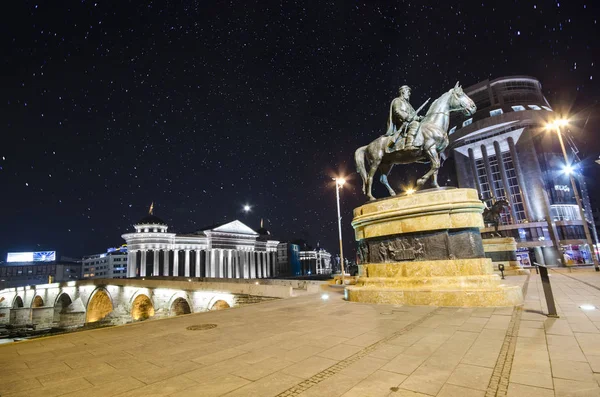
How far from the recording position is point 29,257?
119375 mm

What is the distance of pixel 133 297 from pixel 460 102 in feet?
131

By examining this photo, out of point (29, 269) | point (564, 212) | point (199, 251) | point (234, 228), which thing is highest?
point (234, 228)

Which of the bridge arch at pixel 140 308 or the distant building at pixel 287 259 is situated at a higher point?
the distant building at pixel 287 259

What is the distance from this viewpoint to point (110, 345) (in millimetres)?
4465

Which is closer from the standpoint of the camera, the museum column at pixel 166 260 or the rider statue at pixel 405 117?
the rider statue at pixel 405 117

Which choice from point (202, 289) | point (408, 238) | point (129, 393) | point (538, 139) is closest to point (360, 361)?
point (129, 393)

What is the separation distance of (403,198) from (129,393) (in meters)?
7.69

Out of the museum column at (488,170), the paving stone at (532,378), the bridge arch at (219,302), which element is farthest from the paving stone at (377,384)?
the museum column at (488,170)

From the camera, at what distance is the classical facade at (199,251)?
6106cm

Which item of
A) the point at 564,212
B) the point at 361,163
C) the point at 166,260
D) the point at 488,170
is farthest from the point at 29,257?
the point at 564,212

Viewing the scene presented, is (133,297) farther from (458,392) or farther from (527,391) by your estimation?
(527,391)

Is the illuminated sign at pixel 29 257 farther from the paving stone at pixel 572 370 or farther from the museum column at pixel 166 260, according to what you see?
the paving stone at pixel 572 370

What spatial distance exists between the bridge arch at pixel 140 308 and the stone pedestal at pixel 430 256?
3506cm

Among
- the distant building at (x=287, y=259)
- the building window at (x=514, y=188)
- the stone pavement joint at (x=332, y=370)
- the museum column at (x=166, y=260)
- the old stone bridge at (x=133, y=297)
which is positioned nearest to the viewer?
the stone pavement joint at (x=332, y=370)
